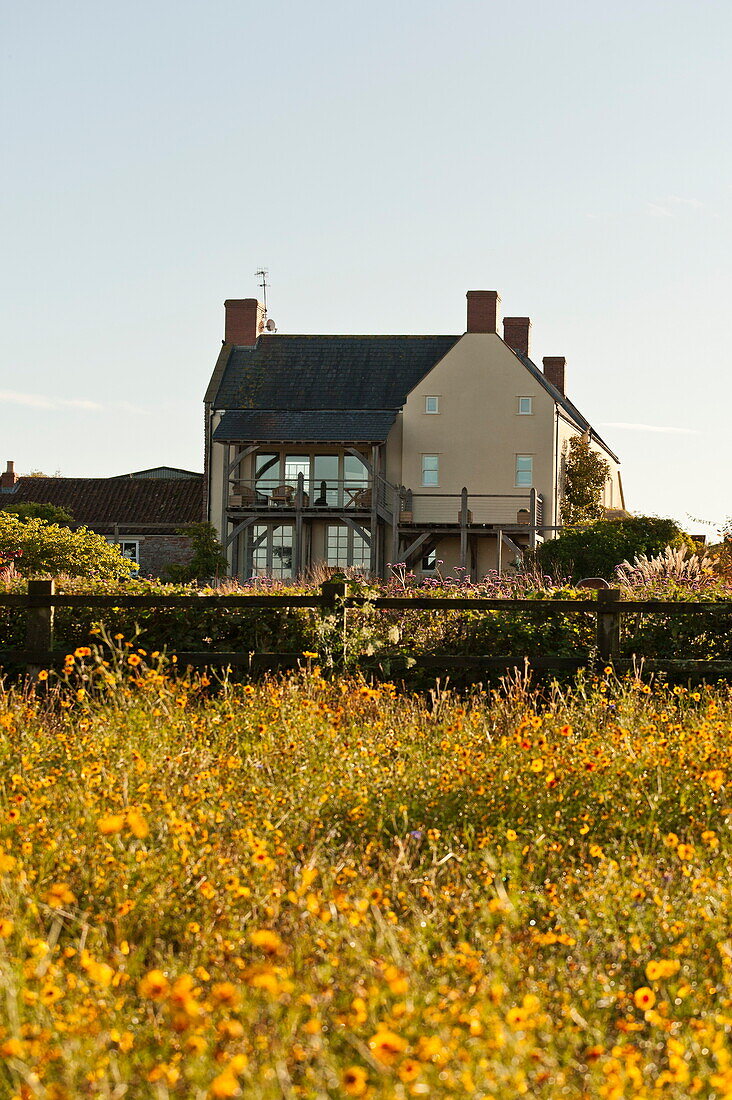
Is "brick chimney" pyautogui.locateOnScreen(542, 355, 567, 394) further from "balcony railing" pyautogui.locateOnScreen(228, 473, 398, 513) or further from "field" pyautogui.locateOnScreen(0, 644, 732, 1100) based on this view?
"field" pyautogui.locateOnScreen(0, 644, 732, 1100)

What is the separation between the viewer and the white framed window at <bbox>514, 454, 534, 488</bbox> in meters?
38.8

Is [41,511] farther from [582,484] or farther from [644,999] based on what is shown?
[644,999]

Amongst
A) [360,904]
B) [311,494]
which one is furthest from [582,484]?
[360,904]

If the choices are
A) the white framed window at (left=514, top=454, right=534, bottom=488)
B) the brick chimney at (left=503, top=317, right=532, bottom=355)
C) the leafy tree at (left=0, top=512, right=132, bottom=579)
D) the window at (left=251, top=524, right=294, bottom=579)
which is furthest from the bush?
the brick chimney at (left=503, top=317, right=532, bottom=355)

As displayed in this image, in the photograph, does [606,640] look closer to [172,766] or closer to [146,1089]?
[172,766]

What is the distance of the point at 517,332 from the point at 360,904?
40.6 m

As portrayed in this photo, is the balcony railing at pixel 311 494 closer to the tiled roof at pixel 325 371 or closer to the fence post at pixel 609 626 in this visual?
the tiled roof at pixel 325 371

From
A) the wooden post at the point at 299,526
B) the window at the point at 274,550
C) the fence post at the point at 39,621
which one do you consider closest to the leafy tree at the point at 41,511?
the window at the point at 274,550

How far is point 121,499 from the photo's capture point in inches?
1753

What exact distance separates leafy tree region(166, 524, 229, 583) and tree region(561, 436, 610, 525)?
12556mm

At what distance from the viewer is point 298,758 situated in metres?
6.15

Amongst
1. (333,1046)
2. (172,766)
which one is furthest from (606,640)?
(333,1046)

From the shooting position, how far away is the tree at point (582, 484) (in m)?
41.1

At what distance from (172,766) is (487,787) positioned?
158cm
